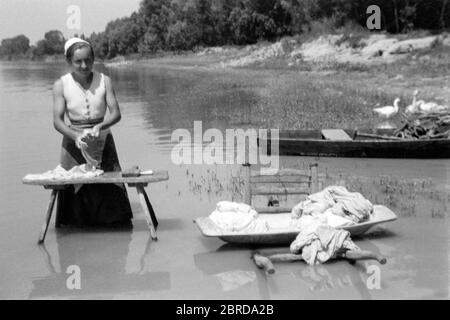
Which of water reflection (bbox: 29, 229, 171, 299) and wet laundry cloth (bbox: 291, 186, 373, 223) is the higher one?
wet laundry cloth (bbox: 291, 186, 373, 223)

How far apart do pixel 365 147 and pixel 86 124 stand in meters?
7.19

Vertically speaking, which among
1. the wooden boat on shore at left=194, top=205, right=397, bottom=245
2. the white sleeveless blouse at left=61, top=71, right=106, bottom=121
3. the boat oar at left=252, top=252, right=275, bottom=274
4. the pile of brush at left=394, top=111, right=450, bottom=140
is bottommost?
the boat oar at left=252, top=252, right=275, bottom=274

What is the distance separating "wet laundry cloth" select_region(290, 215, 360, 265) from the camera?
7348 millimetres

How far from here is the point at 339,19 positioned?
45.0 meters

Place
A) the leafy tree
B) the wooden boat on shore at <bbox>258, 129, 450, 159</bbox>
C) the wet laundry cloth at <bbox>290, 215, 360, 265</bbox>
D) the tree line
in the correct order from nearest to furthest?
1. the wet laundry cloth at <bbox>290, 215, 360, 265</bbox>
2. the wooden boat on shore at <bbox>258, 129, 450, 159</bbox>
3. the tree line
4. the leafy tree

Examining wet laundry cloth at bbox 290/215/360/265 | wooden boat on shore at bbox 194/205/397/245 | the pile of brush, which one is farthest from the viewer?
the pile of brush

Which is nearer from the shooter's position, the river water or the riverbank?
the river water

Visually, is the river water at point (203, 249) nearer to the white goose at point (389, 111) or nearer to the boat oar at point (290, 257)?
the boat oar at point (290, 257)

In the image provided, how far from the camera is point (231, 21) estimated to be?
70.2 metres

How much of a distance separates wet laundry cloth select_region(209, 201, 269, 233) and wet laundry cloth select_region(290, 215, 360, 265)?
0.60 metres

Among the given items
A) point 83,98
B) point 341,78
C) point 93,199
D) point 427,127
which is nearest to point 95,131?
point 83,98

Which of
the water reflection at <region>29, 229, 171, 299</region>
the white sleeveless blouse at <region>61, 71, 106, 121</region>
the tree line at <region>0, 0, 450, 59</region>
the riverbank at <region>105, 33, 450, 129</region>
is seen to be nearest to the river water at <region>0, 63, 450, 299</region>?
the water reflection at <region>29, 229, 171, 299</region>

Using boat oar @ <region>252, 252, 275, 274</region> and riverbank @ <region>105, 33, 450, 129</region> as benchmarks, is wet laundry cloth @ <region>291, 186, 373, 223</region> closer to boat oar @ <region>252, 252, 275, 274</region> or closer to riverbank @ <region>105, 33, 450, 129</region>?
boat oar @ <region>252, 252, 275, 274</region>

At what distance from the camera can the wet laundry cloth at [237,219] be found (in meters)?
7.73
